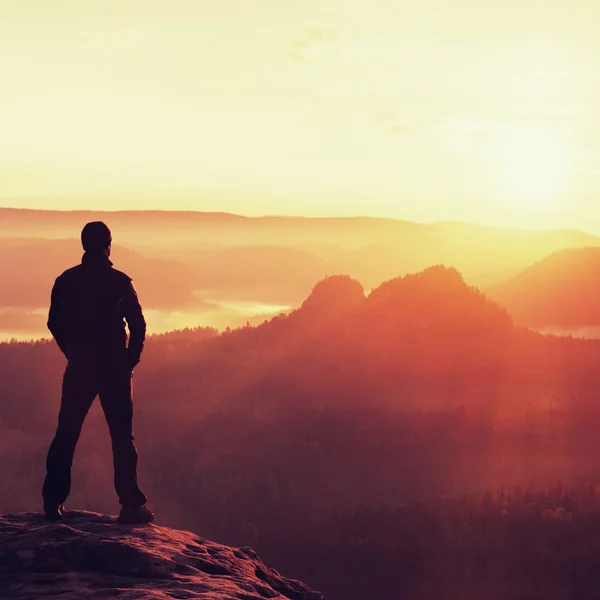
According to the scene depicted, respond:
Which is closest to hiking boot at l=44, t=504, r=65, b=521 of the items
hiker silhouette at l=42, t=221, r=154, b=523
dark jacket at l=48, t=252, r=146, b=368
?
hiker silhouette at l=42, t=221, r=154, b=523

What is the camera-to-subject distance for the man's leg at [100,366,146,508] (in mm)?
18703

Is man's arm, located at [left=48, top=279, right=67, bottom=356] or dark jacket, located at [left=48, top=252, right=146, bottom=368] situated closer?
dark jacket, located at [left=48, top=252, right=146, bottom=368]

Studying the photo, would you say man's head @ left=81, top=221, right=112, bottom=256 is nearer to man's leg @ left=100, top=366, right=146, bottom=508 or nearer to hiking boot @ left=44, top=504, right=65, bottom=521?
man's leg @ left=100, top=366, right=146, bottom=508

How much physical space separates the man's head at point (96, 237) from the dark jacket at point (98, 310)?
0.14 m

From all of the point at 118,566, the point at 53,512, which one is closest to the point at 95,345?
the point at 53,512

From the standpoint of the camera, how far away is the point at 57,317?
18.9 m

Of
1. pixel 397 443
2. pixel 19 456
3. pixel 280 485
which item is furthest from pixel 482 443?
pixel 19 456

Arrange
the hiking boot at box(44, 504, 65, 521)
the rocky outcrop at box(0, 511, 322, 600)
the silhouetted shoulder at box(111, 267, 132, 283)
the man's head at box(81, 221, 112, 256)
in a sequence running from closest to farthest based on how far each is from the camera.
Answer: the rocky outcrop at box(0, 511, 322, 600) → the man's head at box(81, 221, 112, 256) → the silhouetted shoulder at box(111, 267, 132, 283) → the hiking boot at box(44, 504, 65, 521)

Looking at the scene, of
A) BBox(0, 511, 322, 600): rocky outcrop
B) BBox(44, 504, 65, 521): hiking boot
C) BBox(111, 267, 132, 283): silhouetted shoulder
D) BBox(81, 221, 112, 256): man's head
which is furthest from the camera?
BBox(44, 504, 65, 521): hiking boot

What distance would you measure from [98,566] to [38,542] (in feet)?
4.57

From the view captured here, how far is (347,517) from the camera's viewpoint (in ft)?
498

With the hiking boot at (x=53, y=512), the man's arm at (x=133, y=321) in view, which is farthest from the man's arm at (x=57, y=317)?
the hiking boot at (x=53, y=512)

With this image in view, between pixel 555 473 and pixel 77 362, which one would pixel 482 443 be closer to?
pixel 555 473

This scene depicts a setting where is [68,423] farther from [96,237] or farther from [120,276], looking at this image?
[96,237]
